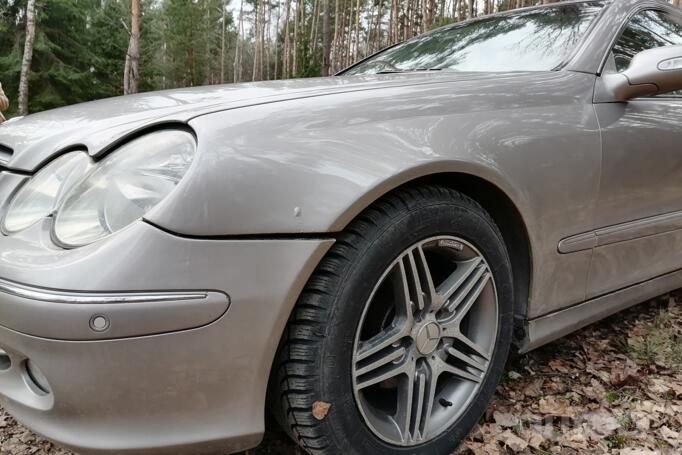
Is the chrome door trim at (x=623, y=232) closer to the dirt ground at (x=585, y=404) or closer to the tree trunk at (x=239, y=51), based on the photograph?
the dirt ground at (x=585, y=404)

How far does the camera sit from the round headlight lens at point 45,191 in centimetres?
122

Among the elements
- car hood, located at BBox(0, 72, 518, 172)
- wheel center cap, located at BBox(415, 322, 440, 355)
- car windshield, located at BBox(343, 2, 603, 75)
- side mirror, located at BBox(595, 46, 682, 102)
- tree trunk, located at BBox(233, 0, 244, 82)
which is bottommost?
wheel center cap, located at BBox(415, 322, 440, 355)

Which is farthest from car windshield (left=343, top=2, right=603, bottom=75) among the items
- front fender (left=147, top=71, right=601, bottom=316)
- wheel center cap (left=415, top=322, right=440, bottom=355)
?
wheel center cap (left=415, top=322, right=440, bottom=355)

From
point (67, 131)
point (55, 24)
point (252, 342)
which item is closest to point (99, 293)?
point (252, 342)

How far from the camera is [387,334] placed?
52.4 inches

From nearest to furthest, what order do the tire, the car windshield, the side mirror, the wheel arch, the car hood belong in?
the tire → the car hood → the wheel arch → the side mirror → the car windshield

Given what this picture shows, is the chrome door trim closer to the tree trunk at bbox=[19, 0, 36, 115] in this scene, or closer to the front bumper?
the front bumper

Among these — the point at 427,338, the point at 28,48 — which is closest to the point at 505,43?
the point at 427,338

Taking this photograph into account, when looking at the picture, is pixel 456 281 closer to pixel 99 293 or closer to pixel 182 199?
pixel 182 199

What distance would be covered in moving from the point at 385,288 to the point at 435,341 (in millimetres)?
202

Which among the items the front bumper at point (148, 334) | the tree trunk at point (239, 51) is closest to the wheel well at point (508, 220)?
the front bumper at point (148, 334)

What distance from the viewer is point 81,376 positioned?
1.02 metres

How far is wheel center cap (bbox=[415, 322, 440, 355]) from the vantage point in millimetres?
1376

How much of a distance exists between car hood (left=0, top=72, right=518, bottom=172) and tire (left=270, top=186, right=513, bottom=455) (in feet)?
1.36
